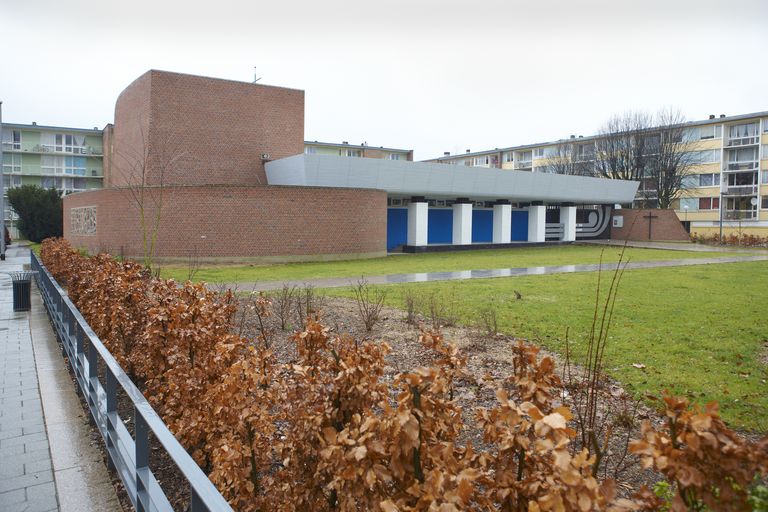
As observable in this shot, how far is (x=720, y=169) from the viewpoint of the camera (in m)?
64.7

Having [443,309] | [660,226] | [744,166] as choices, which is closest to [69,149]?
[660,226]

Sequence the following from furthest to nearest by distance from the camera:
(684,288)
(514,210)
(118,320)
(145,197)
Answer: (514,210) < (145,197) < (684,288) < (118,320)

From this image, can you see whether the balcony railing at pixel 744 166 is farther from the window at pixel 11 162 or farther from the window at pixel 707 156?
the window at pixel 11 162

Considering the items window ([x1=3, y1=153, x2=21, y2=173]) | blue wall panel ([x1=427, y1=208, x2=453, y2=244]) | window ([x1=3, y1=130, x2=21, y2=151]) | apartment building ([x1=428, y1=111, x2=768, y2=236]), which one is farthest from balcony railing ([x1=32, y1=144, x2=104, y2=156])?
apartment building ([x1=428, y1=111, x2=768, y2=236])

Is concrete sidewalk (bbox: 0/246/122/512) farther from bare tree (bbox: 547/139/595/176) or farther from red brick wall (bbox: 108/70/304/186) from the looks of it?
bare tree (bbox: 547/139/595/176)

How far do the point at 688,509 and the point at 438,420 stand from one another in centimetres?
123

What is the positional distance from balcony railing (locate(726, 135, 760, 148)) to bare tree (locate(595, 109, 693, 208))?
7.59 meters

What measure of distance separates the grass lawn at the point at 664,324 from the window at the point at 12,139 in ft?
228

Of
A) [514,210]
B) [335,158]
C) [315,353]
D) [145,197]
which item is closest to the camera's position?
[315,353]

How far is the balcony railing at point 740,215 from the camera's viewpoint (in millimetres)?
61562

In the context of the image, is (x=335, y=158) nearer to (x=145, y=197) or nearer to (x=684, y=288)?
(x=145, y=197)

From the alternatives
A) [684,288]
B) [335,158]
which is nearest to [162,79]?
[335,158]

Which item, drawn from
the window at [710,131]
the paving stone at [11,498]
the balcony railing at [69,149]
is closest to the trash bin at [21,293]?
the paving stone at [11,498]

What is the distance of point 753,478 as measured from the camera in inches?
69.6
